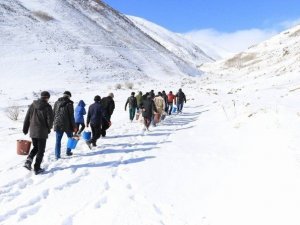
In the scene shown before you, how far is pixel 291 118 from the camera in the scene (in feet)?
46.4

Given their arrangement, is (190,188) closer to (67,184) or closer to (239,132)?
(67,184)

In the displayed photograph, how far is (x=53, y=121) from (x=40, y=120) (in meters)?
1.20

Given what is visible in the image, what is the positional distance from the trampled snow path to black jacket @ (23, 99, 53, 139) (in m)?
0.90

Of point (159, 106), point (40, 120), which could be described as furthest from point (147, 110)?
point (40, 120)

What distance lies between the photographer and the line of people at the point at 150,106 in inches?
723

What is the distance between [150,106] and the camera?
18.5m

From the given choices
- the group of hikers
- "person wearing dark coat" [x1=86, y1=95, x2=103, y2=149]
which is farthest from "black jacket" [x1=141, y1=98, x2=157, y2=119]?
"person wearing dark coat" [x1=86, y1=95, x2=103, y2=149]

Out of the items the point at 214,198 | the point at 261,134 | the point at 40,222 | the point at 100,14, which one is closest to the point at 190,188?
the point at 214,198

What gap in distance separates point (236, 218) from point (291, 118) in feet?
26.9

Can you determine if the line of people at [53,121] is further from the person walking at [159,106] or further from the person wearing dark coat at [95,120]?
the person walking at [159,106]

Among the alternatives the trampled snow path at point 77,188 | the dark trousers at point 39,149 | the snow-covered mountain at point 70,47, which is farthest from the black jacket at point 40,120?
the snow-covered mountain at point 70,47

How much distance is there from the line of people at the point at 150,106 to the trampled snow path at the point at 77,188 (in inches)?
192

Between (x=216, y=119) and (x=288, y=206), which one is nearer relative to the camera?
(x=288, y=206)

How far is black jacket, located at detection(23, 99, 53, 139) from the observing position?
31.6 feet
